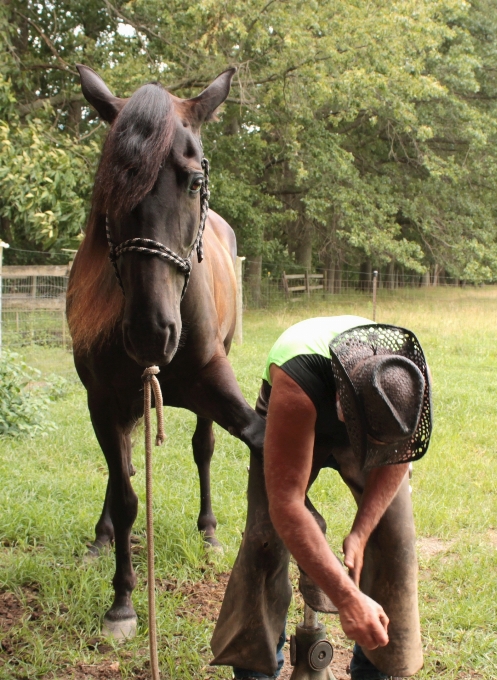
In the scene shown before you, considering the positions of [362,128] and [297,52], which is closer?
[297,52]

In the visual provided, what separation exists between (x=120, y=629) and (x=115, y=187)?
192cm

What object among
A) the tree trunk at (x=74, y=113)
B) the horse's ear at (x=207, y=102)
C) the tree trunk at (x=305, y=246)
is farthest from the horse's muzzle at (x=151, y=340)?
the tree trunk at (x=305, y=246)

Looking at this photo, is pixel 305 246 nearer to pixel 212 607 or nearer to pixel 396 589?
pixel 212 607

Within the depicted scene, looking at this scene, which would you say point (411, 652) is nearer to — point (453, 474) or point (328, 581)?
point (328, 581)

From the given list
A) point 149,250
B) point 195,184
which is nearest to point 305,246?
point 195,184

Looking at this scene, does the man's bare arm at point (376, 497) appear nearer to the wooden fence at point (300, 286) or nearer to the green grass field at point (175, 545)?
the green grass field at point (175, 545)

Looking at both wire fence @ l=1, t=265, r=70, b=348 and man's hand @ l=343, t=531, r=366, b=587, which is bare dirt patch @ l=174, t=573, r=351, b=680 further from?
wire fence @ l=1, t=265, r=70, b=348

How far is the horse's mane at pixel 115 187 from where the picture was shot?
7.05 feet

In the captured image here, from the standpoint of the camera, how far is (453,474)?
4555 mm

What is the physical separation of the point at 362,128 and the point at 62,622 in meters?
18.9

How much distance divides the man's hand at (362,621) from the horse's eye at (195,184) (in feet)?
4.69

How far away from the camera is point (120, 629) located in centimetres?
288

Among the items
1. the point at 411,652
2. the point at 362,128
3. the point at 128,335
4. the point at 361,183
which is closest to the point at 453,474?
the point at 411,652

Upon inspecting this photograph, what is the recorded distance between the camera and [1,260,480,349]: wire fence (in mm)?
8680
